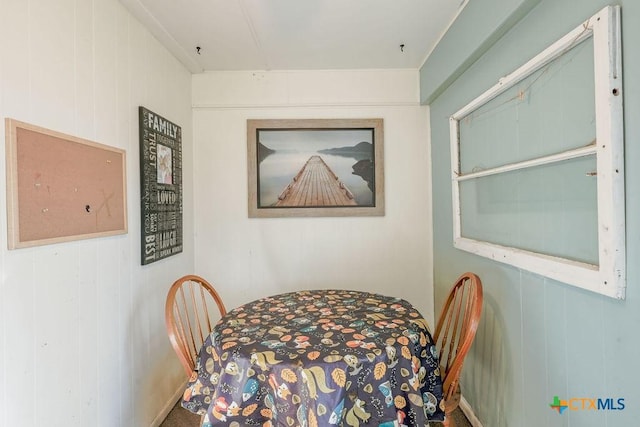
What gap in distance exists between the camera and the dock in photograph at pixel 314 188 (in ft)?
8.10

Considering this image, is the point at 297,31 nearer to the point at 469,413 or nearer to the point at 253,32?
the point at 253,32

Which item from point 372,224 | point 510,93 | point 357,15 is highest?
point 357,15

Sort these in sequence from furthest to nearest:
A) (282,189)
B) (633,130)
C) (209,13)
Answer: (282,189) → (209,13) → (633,130)

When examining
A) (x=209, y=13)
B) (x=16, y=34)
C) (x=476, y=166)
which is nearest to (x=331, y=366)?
(x=476, y=166)

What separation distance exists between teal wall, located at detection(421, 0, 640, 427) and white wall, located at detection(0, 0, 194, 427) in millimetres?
1920

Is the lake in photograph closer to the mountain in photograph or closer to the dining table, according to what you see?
the mountain in photograph

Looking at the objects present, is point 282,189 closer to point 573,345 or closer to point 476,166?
point 476,166

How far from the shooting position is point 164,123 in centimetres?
201

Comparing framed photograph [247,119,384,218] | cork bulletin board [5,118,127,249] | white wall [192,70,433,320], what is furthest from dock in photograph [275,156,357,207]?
cork bulletin board [5,118,127,249]

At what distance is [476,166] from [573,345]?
1.03 meters

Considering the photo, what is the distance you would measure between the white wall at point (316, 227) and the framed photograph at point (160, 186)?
32cm

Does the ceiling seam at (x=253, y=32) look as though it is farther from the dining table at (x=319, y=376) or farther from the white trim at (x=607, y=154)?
the dining table at (x=319, y=376)

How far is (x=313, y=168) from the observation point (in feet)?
8.11

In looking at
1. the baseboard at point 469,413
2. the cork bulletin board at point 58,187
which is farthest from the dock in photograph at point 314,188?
the baseboard at point 469,413
